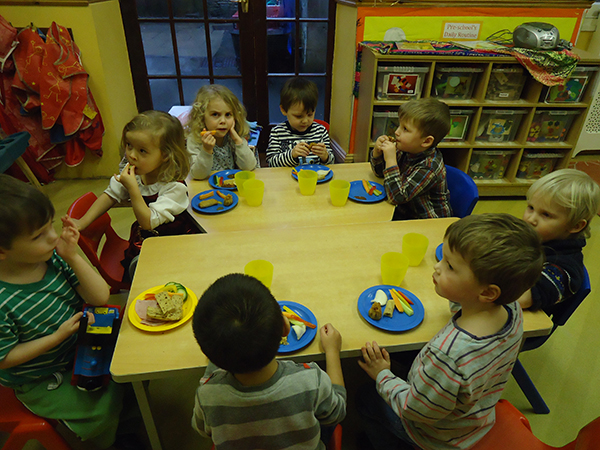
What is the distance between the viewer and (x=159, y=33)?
11.7 feet

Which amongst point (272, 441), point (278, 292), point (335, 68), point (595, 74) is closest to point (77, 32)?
point (335, 68)

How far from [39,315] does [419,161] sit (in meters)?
1.71

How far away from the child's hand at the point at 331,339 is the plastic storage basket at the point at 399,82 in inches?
96.4

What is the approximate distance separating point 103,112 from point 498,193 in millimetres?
3590

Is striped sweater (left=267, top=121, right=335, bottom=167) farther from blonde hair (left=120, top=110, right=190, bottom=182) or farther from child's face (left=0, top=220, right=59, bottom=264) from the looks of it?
child's face (left=0, top=220, right=59, bottom=264)

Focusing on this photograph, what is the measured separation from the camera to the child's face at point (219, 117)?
2.15 metres

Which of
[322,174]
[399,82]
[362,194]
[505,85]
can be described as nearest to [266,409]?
[362,194]

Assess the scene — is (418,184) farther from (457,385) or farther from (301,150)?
(457,385)

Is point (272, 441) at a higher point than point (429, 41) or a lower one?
lower

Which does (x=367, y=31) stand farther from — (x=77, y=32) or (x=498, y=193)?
(x=77, y=32)

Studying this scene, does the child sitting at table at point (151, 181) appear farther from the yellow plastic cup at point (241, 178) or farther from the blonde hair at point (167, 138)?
the yellow plastic cup at point (241, 178)

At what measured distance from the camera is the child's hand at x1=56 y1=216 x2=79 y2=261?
3.97 ft

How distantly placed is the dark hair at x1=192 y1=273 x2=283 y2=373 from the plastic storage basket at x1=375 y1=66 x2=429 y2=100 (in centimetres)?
266

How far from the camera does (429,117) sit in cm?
184
